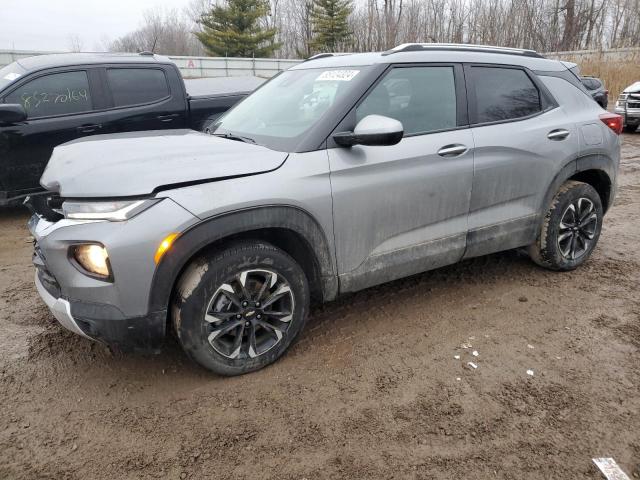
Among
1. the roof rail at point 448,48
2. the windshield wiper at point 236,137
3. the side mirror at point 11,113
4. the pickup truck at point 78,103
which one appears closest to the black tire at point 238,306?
the windshield wiper at point 236,137

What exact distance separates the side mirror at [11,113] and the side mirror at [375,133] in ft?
13.7

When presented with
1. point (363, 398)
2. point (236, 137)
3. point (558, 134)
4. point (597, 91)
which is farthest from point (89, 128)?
point (597, 91)

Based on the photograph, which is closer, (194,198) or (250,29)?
(194,198)

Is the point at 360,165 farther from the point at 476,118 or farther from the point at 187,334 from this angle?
the point at 187,334

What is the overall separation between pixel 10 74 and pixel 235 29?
3922 cm

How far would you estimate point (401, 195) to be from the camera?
3.09 m

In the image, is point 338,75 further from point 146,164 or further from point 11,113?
point 11,113

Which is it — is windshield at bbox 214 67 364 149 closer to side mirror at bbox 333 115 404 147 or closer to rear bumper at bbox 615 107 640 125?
side mirror at bbox 333 115 404 147

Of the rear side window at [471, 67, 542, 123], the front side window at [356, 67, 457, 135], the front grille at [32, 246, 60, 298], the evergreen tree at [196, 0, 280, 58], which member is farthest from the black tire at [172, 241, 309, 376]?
the evergreen tree at [196, 0, 280, 58]

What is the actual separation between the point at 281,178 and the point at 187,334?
3.13 ft

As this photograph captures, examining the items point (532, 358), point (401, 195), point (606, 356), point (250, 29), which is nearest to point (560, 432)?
point (532, 358)

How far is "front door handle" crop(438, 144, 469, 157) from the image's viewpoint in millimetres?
3242

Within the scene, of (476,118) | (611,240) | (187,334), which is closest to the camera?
(187,334)

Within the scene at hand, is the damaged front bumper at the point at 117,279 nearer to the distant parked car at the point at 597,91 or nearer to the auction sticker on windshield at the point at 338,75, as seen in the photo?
the auction sticker on windshield at the point at 338,75
